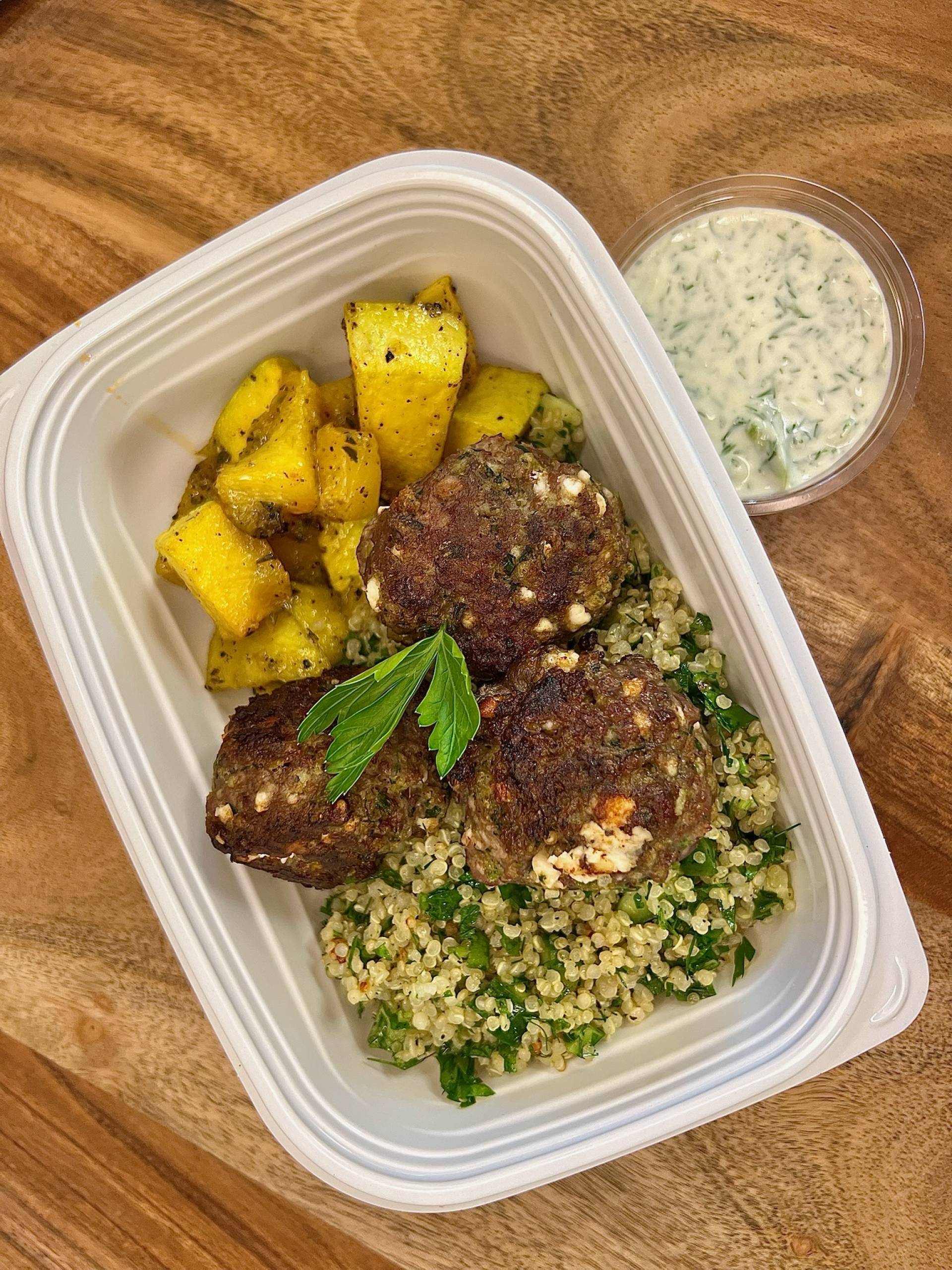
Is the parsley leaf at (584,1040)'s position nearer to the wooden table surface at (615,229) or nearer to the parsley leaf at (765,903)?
the parsley leaf at (765,903)

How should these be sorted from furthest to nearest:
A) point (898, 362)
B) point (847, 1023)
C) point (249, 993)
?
point (898, 362) → point (249, 993) → point (847, 1023)

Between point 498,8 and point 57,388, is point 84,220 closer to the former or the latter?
point 57,388

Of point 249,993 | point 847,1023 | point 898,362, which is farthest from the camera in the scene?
point 898,362

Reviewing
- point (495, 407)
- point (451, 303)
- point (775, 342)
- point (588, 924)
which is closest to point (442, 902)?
point (588, 924)

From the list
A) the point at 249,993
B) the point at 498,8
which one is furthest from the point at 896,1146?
the point at 498,8

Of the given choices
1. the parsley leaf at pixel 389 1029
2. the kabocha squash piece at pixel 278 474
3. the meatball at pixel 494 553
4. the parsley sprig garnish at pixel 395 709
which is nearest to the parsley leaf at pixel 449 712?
the parsley sprig garnish at pixel 395 709

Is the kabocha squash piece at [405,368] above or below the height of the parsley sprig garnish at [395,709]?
above
